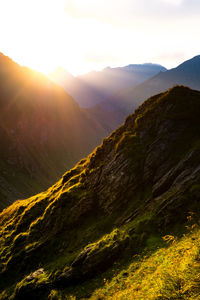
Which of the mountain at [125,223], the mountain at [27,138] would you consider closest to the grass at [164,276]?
the mountain at [125,223]

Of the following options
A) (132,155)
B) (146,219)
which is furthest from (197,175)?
(132,155)

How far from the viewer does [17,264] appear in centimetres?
2422

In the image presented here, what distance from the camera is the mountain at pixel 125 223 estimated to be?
14259 mm

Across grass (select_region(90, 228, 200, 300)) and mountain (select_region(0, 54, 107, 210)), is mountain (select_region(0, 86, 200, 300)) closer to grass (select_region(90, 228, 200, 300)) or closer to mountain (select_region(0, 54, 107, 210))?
grass (select_region(90, 228, 200, 300))

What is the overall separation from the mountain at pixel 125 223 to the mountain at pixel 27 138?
281 feet

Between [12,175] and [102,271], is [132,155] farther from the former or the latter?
[12,175]

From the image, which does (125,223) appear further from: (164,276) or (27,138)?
(27,138)

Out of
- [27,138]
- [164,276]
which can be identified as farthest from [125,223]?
[27,138]

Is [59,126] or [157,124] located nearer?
[157,124]

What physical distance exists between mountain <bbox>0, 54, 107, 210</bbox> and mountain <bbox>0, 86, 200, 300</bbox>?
8554 centimetres

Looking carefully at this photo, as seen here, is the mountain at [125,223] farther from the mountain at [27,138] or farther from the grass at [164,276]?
the mountain at [27,138]

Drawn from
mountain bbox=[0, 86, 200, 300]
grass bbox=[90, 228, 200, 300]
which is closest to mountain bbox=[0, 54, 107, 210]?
mountain bbox=[0, 86, 200, 300]

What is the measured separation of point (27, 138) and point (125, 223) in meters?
155

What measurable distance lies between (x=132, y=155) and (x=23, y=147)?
140588 millimetres
